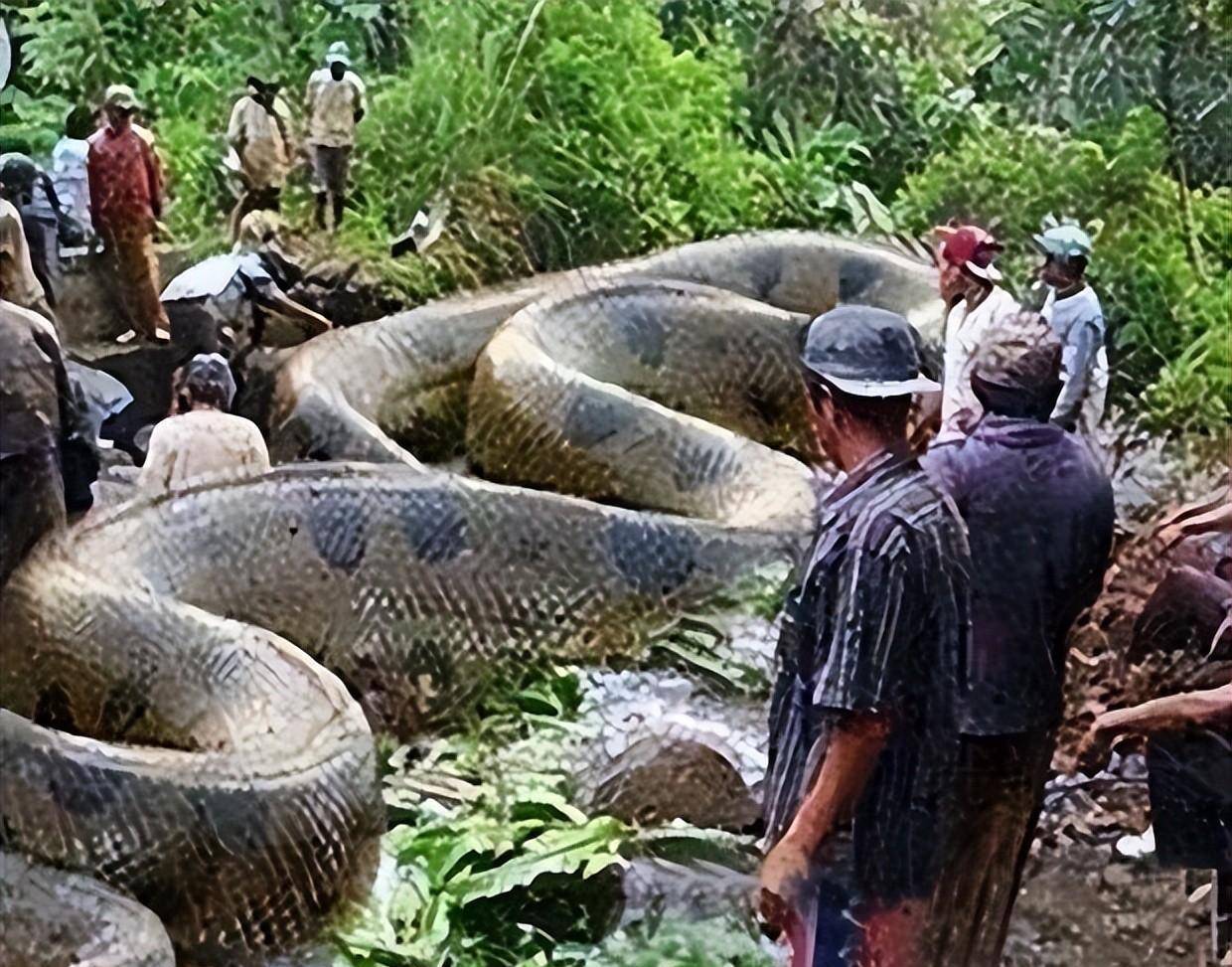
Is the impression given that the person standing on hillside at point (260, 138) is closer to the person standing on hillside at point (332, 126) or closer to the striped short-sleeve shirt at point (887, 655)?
the person standing on hillside at point (332, 126)

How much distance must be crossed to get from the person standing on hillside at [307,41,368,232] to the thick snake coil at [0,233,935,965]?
0.21 m

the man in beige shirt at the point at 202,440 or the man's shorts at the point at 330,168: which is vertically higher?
the man's shorts at the point at 330,168

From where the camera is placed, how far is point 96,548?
2.13 metres

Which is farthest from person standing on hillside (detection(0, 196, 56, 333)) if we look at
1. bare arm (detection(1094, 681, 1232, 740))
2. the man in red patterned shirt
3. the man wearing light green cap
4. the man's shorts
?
bare arm (detection(1094, 681, 1232, 740))

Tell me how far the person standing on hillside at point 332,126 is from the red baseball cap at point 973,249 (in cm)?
89

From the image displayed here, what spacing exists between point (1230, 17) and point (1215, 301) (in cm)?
43

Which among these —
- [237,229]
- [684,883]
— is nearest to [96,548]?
[237,229]

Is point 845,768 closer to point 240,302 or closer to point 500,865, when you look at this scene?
point 500,865

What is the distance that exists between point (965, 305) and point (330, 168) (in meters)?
0.96

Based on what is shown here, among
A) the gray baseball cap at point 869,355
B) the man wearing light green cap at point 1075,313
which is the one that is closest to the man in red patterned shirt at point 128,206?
the gray baseball cap at point 869,355

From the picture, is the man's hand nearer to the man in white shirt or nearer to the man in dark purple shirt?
the man in dark purple shirt

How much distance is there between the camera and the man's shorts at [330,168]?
2.18 meters

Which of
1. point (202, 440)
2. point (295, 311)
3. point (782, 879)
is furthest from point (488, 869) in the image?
point (295, 311)

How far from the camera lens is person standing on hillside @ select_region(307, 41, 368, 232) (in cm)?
218
